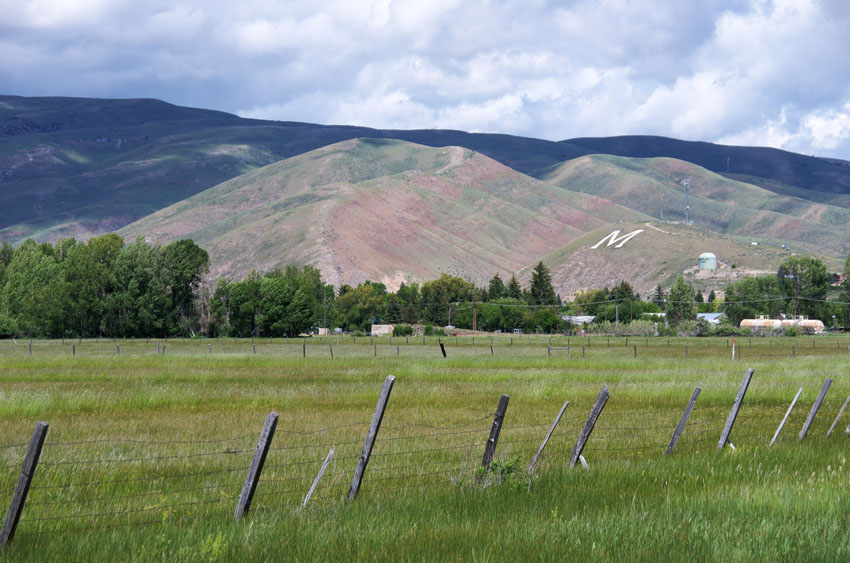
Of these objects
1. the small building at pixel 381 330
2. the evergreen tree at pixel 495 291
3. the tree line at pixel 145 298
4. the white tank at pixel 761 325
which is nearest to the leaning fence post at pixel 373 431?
the tree line at pixel 145 298

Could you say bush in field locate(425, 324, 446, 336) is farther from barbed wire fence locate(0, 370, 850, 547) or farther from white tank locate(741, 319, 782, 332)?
barbed wire fence locate(0, 370, 850, 547)

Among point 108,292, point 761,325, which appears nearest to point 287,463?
point 108,292

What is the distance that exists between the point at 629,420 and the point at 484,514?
13.1 m

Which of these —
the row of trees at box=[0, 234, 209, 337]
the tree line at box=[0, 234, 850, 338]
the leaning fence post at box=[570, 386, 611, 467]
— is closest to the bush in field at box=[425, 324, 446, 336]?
the tree line at box=[0, 234, 850, 338]

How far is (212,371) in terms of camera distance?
41.6 metres

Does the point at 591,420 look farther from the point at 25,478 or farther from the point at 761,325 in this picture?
the point at 761,325

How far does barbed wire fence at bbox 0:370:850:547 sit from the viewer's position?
951 cm

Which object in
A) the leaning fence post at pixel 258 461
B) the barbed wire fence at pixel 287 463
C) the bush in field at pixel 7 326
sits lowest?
the bush in field at pixel 7 326

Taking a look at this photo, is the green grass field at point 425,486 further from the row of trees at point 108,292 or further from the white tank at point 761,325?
the white tank at point 761,325

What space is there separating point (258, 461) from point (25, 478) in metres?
2.28

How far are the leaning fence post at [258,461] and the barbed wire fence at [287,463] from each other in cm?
2

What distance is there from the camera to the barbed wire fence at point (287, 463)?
9.51 m

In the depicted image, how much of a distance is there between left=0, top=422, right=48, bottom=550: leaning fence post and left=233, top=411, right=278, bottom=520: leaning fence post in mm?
2122

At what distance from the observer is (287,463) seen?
13969 millimetres
